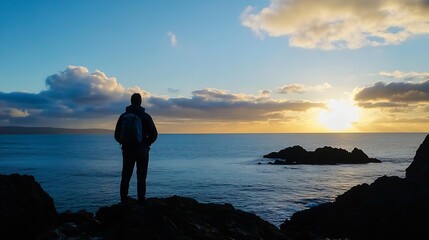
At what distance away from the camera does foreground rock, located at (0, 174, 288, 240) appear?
30.2ft

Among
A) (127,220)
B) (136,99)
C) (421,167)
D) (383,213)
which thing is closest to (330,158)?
(421,167)

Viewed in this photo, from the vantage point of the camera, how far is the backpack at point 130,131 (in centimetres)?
1083

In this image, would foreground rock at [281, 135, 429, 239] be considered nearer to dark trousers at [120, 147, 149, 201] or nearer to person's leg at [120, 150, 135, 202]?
dark trousers at [120, 147, 149, 201]

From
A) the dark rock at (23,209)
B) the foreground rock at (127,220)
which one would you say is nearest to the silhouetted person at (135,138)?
the foreground rock at (127,220)

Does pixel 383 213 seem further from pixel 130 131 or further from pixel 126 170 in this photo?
pixel 130 131

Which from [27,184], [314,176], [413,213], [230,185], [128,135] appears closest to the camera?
[128,135]

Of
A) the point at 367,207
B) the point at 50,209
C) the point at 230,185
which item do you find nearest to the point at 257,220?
the point at 50,209

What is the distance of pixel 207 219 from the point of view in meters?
11.3

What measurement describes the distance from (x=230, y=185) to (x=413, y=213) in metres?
37.2

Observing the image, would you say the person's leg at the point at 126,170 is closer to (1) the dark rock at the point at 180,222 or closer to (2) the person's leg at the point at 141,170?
(2) the person's leg at the point at 141,170

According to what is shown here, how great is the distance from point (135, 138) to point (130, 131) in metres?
0.25

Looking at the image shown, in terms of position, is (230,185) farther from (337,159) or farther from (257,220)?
(337,159)

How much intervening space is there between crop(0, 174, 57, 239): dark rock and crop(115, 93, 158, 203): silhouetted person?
367cm

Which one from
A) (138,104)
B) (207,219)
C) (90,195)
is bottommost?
(90,195)
